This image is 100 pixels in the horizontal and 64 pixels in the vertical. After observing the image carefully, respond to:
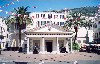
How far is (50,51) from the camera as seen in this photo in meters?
43.0

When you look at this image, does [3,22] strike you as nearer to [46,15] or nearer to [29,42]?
[46,15]

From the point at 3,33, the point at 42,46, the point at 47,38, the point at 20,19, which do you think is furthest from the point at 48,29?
the point at 3,33

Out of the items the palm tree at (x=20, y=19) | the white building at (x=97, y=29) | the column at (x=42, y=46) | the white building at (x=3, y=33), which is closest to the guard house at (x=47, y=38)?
the column at (x=42, y=46)

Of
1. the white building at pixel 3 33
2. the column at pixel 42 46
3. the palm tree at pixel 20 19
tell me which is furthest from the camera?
the white building at pixel 3 33

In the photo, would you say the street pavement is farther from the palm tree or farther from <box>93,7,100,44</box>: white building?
<box>93,7,100,44</box>: white building

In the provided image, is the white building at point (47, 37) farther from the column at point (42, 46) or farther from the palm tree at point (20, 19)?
the palm tree at point (20, 19)

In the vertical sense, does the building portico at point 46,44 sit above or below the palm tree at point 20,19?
below

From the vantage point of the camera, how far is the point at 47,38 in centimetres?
4284

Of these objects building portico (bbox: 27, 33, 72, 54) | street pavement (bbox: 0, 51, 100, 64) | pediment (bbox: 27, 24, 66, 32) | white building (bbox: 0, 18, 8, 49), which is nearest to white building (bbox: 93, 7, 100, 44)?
building portico (bbox: 27, 33, 72, 54)

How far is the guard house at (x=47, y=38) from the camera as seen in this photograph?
134 ft

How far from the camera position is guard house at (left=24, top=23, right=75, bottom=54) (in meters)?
40.9

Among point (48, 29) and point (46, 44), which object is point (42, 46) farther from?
point (48, 29)

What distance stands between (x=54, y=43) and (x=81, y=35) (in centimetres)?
1876

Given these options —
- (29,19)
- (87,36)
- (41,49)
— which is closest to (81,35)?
(87,36)
